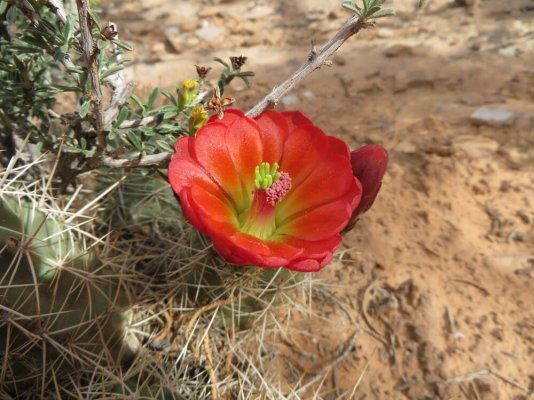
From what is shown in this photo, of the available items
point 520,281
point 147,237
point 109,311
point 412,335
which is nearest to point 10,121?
point 147,237

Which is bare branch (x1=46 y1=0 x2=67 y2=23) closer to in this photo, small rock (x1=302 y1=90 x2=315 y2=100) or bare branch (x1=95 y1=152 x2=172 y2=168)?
bare branch (x1=95 y1=152 x2=172 y2=168)

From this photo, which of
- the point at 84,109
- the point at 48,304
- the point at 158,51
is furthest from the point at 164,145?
the point at 158,51

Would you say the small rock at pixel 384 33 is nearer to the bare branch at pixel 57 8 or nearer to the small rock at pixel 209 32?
the small rock at pixel 209 32

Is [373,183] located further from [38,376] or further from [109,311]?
[38,376]

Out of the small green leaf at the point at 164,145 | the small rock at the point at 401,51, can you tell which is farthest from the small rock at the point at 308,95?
the small green leaf at the point at 164,145

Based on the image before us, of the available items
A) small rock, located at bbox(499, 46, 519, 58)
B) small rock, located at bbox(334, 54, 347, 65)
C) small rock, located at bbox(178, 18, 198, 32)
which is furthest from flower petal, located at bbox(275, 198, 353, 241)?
small rock, located at bbox(178, 18, 198, 32)

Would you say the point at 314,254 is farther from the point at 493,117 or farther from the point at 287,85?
the point at 493,117

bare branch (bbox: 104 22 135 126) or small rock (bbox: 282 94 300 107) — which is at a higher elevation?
bare branch (bbox: 104 22 135 126)
